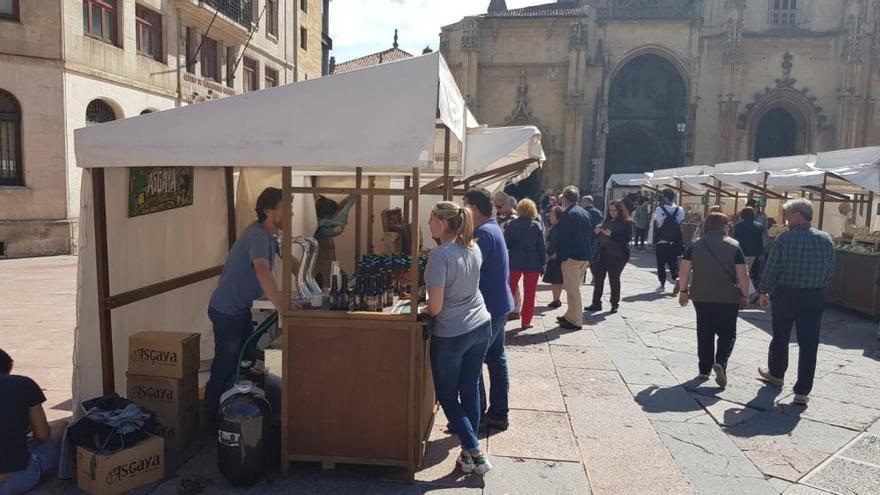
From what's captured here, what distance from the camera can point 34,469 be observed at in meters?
3.70

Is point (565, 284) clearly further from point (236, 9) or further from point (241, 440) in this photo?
point (236, 9)

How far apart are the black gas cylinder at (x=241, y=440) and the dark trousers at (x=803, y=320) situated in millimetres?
4518

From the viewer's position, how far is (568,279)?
8008mm

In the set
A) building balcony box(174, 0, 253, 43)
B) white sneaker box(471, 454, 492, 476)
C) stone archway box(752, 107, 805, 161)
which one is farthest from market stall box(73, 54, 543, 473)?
stone archway box(752, 107, 805, 161)

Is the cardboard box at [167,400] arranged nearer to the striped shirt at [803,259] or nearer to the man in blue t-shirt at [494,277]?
the man in blue t-shirt at [494,277]

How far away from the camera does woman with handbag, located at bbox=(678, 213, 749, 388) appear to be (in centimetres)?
566

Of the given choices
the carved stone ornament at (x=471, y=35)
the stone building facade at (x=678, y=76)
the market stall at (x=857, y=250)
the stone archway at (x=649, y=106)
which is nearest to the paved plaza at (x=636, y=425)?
the market stall at (x=857, y=250)

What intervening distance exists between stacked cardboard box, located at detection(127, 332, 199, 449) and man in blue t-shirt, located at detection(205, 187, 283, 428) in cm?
24

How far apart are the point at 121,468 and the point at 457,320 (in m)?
2.16

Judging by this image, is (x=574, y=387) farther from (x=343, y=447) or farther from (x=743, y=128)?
(x=743, y=128)

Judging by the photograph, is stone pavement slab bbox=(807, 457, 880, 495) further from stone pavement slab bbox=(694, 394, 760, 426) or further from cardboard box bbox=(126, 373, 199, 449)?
cardboard box bbox=(126, 373, 199, 449)

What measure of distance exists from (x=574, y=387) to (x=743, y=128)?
30.1 metres

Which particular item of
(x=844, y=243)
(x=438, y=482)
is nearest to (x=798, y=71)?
(x=844, y=243)

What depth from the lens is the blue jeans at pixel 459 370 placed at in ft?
12.7
